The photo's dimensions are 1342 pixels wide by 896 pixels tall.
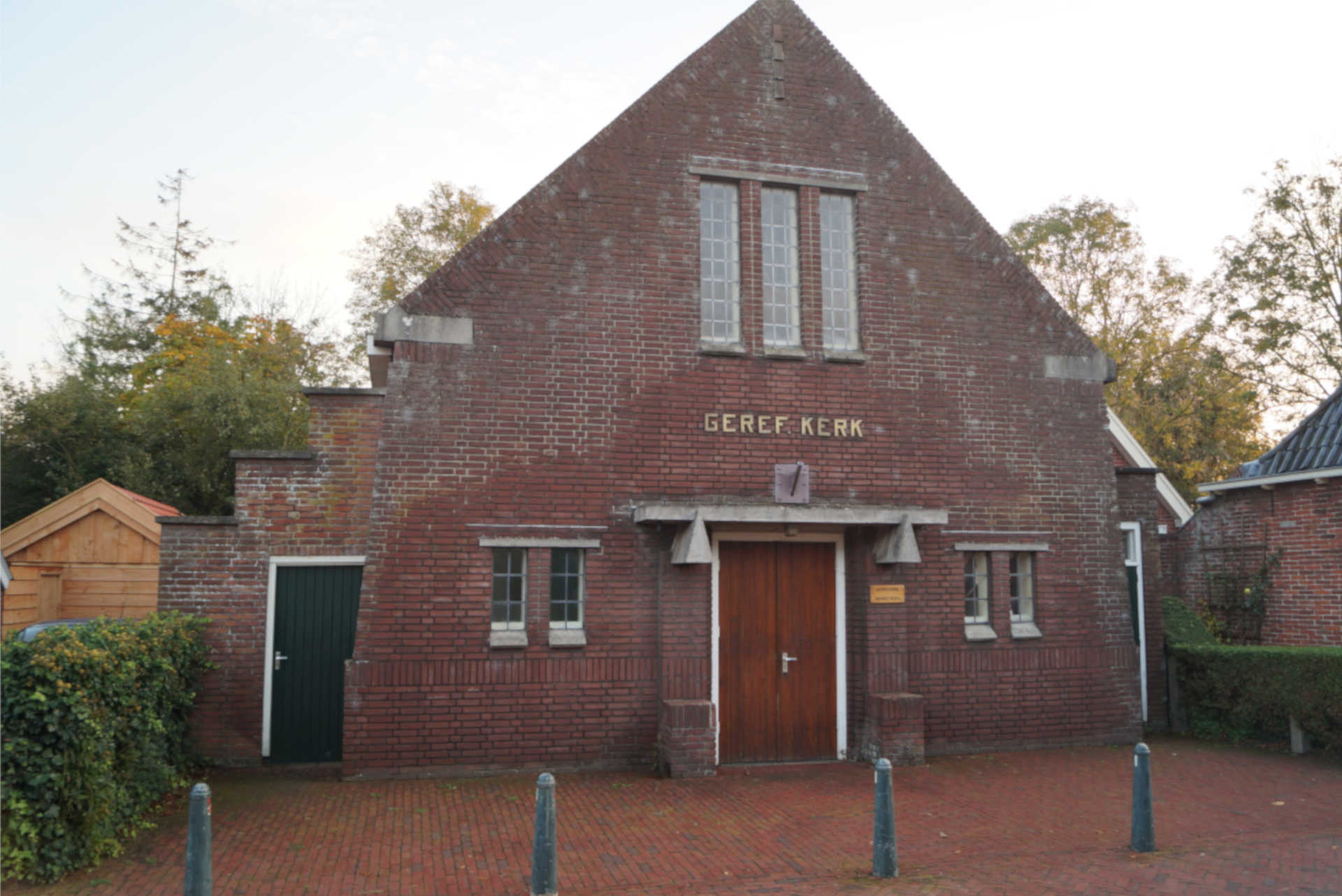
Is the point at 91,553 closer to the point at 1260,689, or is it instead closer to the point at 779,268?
the point at 779,268

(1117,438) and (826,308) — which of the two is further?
(1117,438)

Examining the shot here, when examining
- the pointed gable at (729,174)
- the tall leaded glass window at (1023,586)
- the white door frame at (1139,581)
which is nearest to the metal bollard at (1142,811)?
the tall leaded glass window at (1023,586)

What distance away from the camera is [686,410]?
1188 cm

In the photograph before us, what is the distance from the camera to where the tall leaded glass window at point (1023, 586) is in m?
13.0

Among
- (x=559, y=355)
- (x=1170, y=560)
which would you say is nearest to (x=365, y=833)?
(x=559, y=355)

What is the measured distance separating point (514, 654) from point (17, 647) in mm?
5003

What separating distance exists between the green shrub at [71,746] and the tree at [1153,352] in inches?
1125

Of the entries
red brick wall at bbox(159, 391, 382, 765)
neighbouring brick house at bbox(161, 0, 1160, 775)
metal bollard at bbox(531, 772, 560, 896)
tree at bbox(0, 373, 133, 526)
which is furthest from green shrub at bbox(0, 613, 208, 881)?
tree at bbox(0, 373, 133, 526)

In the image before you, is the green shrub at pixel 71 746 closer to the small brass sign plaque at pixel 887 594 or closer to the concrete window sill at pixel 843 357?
the small brass sign plaque at pixel 887 594

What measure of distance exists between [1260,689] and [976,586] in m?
3.79

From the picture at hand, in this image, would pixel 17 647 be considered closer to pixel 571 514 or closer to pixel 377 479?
pixel 377 479

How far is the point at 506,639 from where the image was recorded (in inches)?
436

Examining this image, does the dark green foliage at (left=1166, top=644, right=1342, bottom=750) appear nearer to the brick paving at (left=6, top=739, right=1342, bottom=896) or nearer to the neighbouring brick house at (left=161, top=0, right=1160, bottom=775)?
the brick paving at (left=6, top=739, right=1342, bottom=896)

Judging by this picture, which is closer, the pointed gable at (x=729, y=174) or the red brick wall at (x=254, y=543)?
the red brick wall at (x=254, y=543)
